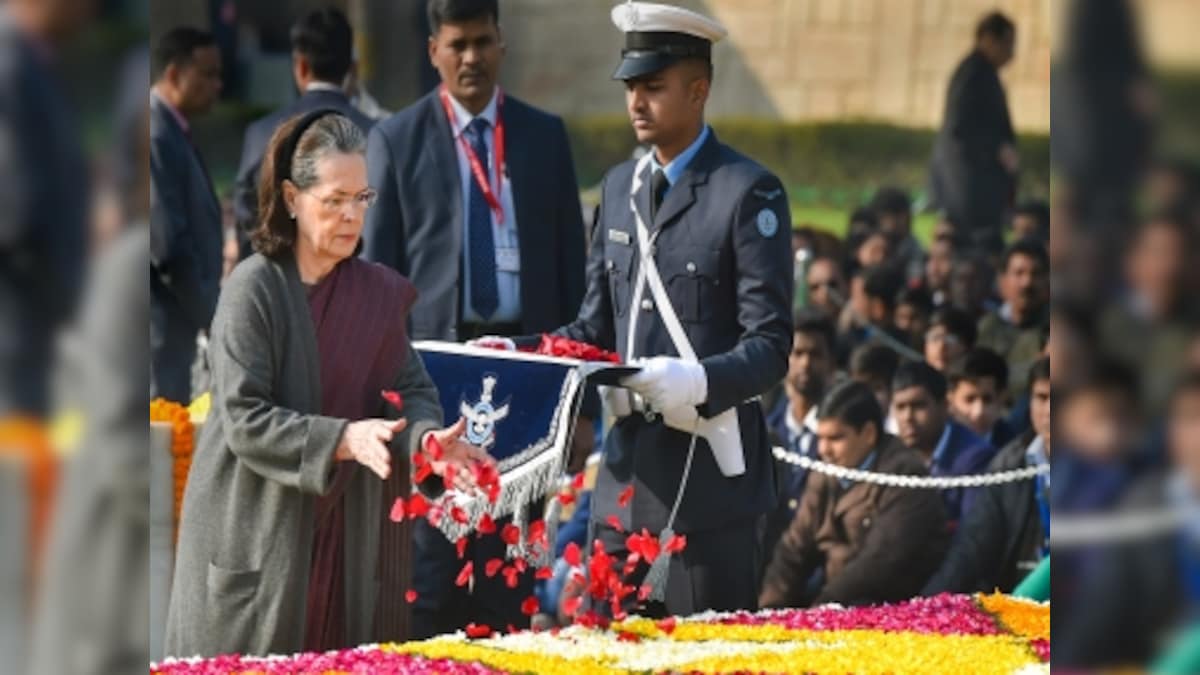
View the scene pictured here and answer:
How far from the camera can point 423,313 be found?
6.77m

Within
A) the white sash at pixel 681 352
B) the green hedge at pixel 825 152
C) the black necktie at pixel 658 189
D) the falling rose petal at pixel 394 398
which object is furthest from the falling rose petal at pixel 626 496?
the green hedge at pixel 825 152

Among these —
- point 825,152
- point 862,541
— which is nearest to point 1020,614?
point 862,541

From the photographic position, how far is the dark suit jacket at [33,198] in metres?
2.01

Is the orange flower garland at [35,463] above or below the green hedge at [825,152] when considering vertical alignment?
below

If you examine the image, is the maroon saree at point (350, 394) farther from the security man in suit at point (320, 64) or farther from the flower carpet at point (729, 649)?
the security man in suit at point (320, 64)

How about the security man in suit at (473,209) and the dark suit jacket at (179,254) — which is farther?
the dark suit jacket at (179,254)

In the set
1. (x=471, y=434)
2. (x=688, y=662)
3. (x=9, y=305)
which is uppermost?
(x=9, y=305)

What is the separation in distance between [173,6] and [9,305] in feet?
24.3

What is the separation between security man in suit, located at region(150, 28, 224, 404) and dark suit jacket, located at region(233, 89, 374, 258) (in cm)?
13

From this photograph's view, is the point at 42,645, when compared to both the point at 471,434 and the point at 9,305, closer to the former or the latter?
the point at 9,305

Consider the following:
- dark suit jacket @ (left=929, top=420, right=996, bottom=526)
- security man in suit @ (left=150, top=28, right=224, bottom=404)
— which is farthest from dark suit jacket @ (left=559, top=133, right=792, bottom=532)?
security man in suit @ (left=150, top=28, right=224, bottom=404)

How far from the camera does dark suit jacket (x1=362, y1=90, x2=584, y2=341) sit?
22.1ft

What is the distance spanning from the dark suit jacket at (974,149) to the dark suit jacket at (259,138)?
2589 millimetres

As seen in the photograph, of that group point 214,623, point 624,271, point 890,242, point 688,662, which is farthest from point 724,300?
point 890,242
